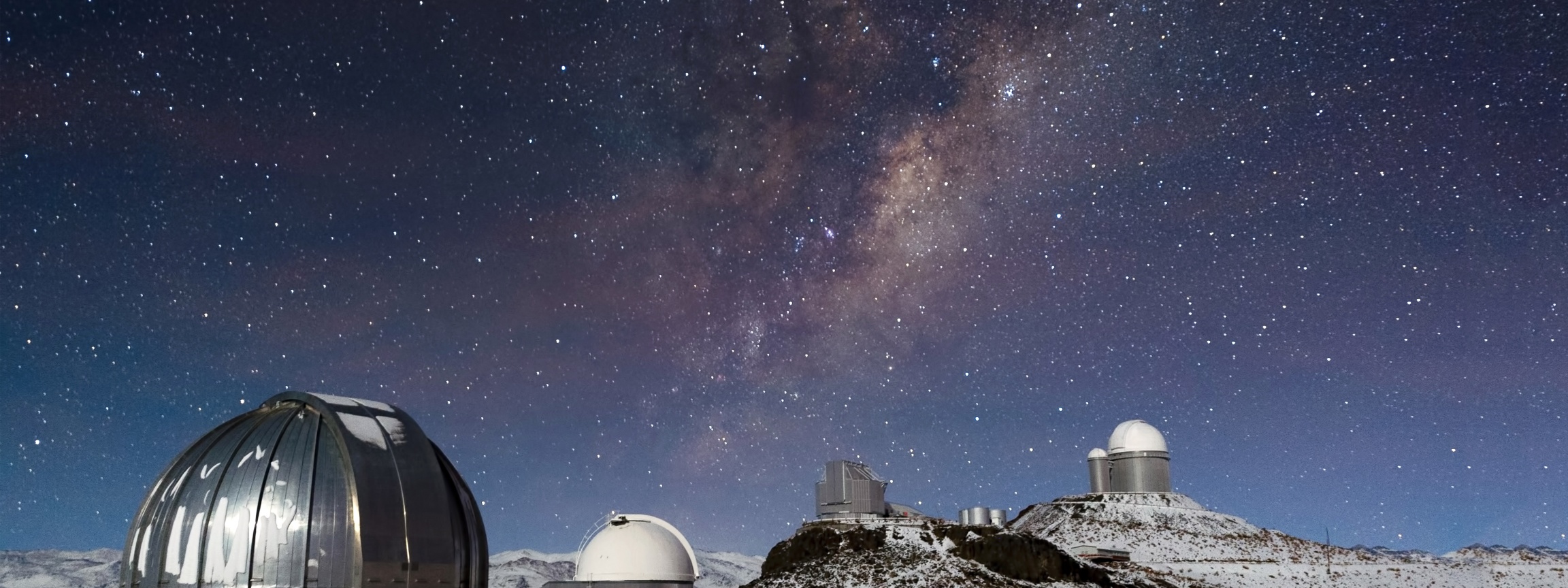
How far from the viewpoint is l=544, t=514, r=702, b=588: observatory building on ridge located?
17.9 m

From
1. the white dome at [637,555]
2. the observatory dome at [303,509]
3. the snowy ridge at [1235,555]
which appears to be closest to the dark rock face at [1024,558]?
the snowy ridge at [1235,555]

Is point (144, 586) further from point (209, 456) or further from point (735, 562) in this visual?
point (735, 562)

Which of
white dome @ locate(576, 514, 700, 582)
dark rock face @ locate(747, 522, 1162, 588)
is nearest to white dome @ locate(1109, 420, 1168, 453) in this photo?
dark rock face @ locate(747, 522, 1162, 588)

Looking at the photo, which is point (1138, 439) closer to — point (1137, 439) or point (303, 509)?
point (1137, 439)

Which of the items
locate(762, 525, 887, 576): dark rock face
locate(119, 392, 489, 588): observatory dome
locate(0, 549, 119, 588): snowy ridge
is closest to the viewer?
locate(119, 392, 489, 588): observatory dome

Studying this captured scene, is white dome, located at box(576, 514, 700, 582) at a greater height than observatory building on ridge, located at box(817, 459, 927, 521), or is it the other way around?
observatory building on ridge, located at box(817, 459, 927, 521)

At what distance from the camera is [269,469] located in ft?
35.2

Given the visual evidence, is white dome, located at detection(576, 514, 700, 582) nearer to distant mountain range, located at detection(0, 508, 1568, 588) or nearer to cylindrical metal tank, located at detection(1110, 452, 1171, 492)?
distant mountain range, located at detection(0, 508, 1568, 588)

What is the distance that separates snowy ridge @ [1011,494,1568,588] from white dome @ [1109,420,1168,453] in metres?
2.66

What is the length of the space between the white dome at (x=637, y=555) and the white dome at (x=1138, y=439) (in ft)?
144

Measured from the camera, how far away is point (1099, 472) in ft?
192

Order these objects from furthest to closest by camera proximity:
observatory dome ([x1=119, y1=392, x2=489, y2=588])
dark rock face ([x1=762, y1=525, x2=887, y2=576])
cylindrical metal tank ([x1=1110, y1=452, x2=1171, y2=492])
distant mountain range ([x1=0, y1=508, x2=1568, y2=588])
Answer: cylindrical metal tank ([x1=1110, y1=452, x2=1171, y2=492]) → dark rock face ([x1=762, y1=525, x2=887, y2=576]) → distant mountain range ([x1=0, y1=508, x2=1568, y2=588]) → observatory dome ([x1=119, y1=392, x2=489, y2=588])

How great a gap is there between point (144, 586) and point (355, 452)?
2.68m

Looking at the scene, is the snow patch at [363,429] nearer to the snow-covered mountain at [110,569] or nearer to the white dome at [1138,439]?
the white dome at [1138,439]
